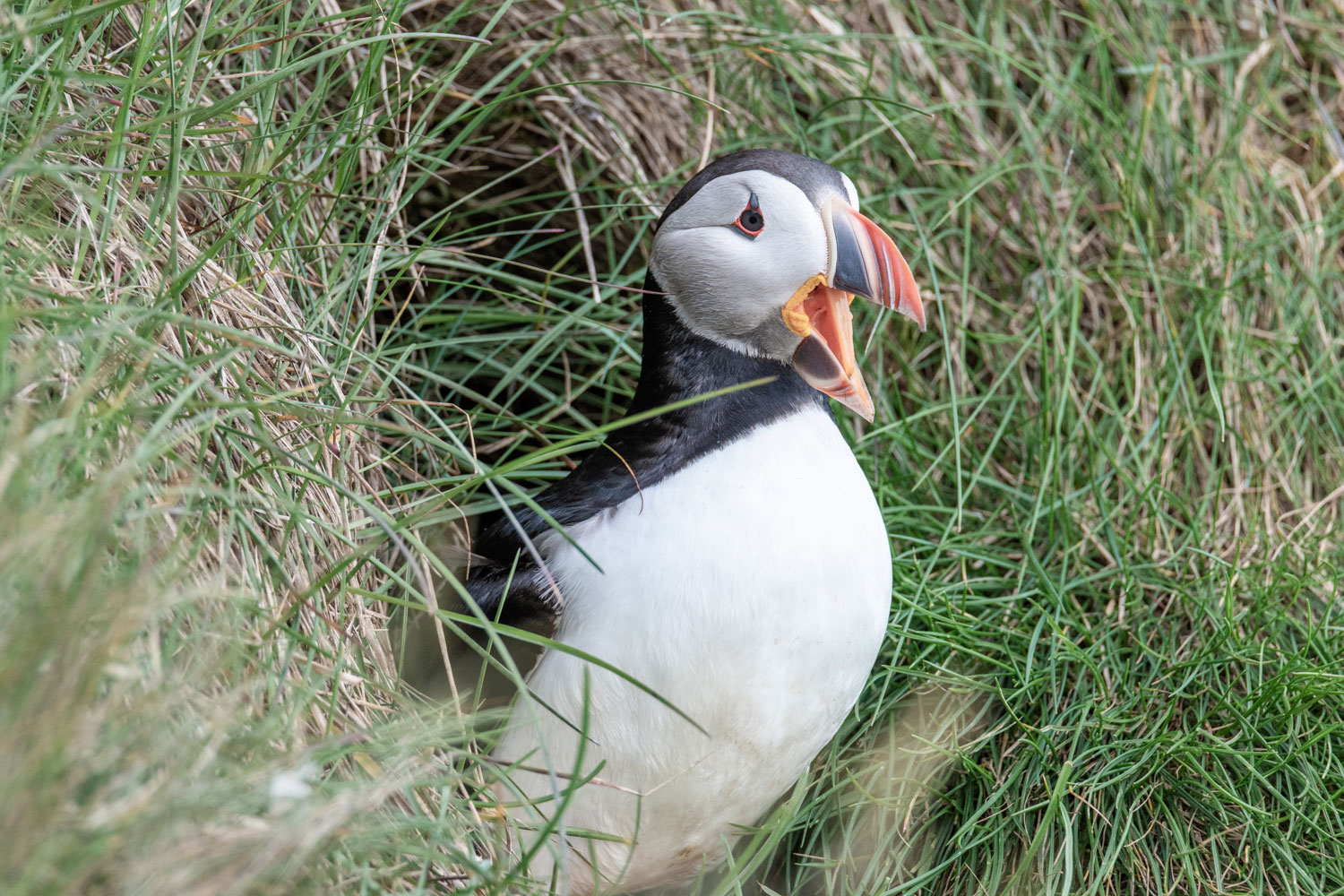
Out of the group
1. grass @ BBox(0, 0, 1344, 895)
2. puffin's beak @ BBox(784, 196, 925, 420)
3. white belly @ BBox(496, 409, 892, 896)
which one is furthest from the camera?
puffin's beak @ BBox(784, 196, 925, 420)

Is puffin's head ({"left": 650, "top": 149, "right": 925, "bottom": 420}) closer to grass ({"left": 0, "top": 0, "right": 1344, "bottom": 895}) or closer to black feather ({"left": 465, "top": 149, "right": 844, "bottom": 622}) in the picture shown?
black feather ({"left": 465, "top": 149, "right": 844, "bottom": 622})

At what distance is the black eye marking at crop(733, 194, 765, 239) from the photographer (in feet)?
7.43

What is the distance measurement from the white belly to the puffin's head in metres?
0.15

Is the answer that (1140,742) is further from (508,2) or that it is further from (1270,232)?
(508,2)

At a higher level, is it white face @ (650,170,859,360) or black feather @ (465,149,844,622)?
white face @ (650,170,859,360)

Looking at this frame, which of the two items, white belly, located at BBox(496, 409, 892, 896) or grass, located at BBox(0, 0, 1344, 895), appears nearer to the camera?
grass, located at BBox(0, 0, 1344, 895)

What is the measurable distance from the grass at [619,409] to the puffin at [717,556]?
0.15 metres

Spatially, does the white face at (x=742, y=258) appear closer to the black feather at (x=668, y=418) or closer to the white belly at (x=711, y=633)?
the black feather at (x=668, y=418)

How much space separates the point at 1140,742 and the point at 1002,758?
0.29 meters

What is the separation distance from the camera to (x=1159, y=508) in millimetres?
3000

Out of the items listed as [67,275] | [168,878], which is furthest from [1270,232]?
[168,878]

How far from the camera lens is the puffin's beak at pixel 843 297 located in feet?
7.27

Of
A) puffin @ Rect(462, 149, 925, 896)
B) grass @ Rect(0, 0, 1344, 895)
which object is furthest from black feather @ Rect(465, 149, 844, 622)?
grass @ Rect(0, 0, 1344, 895)

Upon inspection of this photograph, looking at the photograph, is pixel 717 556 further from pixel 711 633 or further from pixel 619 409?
pixel 619 409
